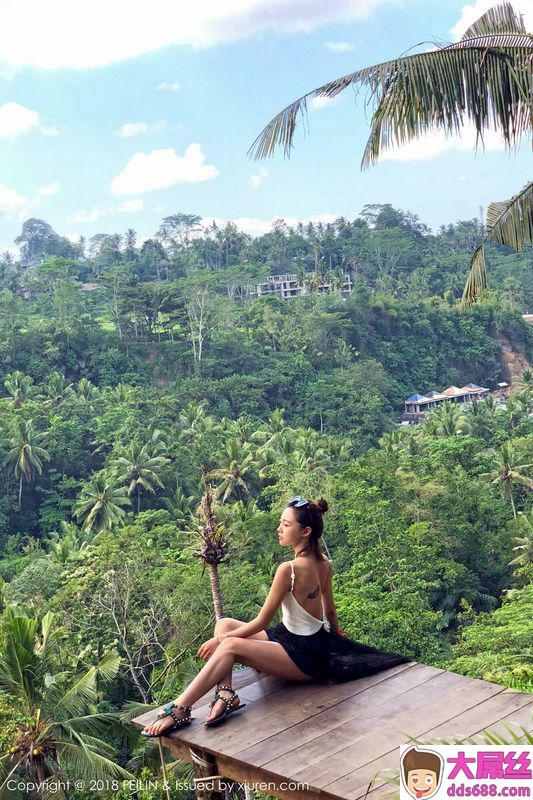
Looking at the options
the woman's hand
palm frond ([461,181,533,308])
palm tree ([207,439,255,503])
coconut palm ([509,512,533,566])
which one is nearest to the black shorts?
the woman's hand

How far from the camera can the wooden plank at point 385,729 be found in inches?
103

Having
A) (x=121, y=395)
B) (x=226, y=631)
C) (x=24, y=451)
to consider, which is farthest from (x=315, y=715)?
(x=121, y=395)

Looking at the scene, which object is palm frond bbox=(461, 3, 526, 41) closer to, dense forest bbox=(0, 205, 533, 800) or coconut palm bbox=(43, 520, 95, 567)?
dense forest bbox=(0, 205, 533, 800)

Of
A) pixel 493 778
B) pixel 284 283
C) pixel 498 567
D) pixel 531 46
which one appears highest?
pixel 284 283

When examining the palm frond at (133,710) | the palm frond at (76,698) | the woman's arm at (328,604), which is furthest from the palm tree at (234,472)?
the woman's arm at (328,604)

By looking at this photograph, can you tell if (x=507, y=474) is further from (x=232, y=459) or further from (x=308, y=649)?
(x=308, y=649)

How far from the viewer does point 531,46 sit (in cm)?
382

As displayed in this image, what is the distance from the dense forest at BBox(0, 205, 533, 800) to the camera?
12102 mm

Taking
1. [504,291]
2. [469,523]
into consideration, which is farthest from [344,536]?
[504,291]

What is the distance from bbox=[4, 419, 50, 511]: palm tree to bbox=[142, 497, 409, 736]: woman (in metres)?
24.4

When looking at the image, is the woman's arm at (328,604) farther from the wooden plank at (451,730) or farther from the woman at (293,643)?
the wooden plank at (451,730)

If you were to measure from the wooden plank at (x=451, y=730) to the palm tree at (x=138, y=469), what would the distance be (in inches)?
898

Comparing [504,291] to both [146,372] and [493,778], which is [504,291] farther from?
[493,778]

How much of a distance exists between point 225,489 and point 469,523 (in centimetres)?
837
